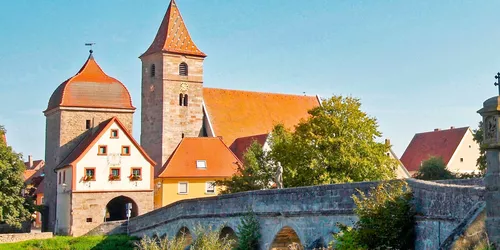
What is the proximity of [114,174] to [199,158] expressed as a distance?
7.52m

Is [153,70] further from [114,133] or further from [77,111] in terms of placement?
[114,133]

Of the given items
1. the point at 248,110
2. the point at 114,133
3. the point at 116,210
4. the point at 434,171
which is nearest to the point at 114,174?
the point at 114,133

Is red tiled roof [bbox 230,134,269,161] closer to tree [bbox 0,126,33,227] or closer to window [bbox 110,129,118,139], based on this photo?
window [bbox 110,129,118,139]

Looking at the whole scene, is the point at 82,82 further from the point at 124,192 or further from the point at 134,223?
the point at 134,223

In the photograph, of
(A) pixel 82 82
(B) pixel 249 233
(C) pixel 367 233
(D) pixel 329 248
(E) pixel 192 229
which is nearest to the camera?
(C) pixel 367 233

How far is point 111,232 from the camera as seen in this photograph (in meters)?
46.7

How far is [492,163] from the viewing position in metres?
13.3

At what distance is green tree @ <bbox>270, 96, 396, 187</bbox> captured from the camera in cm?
4097

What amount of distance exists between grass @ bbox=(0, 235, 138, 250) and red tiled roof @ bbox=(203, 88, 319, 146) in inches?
878

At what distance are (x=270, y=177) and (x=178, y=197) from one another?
9717mm

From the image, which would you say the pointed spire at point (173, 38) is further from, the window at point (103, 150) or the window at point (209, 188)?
the window at point (103, 150)

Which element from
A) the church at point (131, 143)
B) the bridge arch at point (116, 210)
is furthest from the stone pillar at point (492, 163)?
the bridge arch at point (116, 210)

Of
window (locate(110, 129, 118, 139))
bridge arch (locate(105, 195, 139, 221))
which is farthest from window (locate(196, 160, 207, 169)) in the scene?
window (locate(110, 129, 118, 139))

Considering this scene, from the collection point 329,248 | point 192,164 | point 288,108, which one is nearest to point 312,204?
point 329,248
